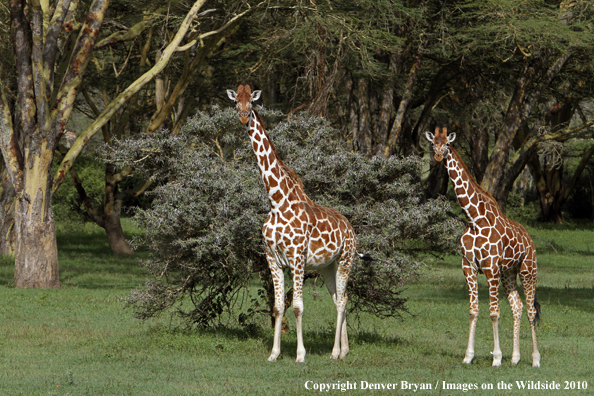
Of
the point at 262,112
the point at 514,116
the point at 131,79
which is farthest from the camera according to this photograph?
the point at 131,79

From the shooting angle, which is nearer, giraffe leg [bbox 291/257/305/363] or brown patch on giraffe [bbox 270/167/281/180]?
giraffe leg [bbox 291/257/305/363]

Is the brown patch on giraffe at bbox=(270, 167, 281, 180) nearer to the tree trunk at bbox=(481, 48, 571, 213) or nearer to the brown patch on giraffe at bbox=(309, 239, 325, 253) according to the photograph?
the brown patch on giraffe at bbox=(309, 239, 325, 253)

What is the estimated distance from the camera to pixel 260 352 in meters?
10.5

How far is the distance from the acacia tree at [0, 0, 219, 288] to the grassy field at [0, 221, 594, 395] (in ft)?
3.25

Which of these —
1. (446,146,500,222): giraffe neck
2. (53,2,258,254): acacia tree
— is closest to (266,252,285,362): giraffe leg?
(446,146,500,222): giraffe neck

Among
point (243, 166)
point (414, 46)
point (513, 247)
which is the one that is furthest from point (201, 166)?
point (414, 46)

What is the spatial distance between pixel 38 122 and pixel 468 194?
10.5 m

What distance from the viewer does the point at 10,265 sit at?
22.4 m

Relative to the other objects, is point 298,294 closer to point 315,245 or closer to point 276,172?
point 315,245

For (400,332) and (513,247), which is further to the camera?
(400,332)

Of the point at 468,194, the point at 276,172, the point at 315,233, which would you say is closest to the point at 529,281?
the point at 468,194

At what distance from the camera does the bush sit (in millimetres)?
11023

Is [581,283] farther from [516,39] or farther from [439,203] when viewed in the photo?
[439,203]

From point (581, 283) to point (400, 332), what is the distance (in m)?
9.76
